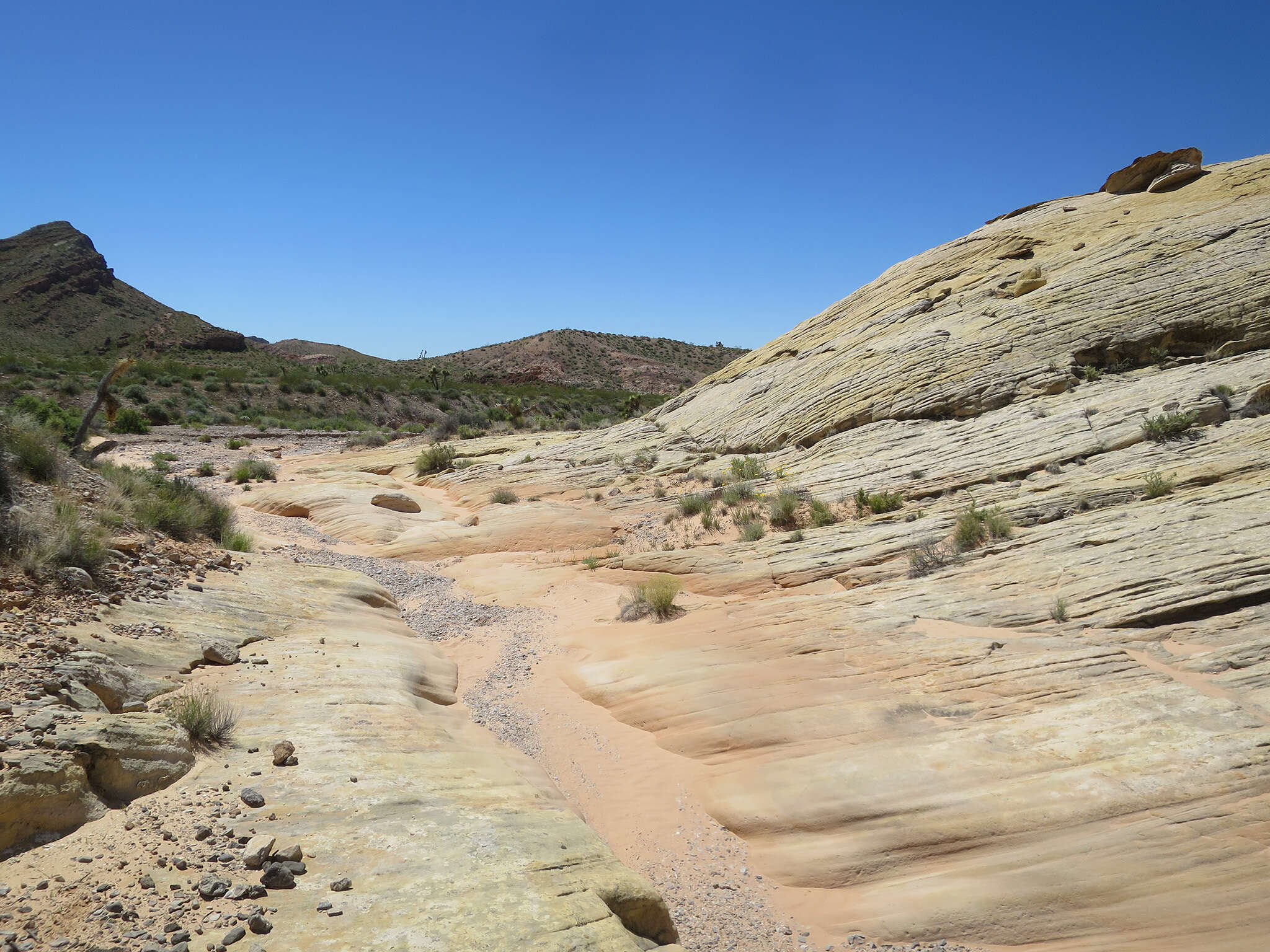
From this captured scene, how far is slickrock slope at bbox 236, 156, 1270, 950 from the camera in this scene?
4895 millimetres

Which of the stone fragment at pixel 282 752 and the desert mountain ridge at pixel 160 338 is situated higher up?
the desert mountain ridge at pixel 160 338

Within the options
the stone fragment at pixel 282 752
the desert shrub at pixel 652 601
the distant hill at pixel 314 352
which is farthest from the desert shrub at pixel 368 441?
the distant hill at pixel 314 352

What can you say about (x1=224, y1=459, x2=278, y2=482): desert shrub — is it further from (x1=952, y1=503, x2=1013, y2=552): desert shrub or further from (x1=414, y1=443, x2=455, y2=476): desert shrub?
(x1=952, y1=503, x2=1013, y2=552): desert shrub

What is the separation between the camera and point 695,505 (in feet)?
49.0

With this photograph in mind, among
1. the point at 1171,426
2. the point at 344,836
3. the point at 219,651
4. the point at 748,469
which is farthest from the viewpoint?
the point at 748,469

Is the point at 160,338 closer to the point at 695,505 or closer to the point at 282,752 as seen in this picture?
the point at 695,505

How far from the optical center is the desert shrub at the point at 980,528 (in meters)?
9.27

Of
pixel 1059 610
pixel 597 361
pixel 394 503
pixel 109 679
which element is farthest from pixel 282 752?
pixel 597 361

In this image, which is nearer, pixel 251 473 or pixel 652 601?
pixel 652 601

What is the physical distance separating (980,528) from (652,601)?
462 cm

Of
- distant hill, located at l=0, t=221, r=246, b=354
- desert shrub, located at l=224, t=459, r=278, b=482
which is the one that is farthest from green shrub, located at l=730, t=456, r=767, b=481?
distant hill, located at l=0, t=221, r=246, b=354

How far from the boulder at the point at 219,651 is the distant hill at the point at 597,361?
58.7m

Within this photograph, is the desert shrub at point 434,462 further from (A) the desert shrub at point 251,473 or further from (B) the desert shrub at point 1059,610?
(B) the desert shrub at point 1059,610

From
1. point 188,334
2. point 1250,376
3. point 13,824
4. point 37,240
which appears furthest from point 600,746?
point 37,240
